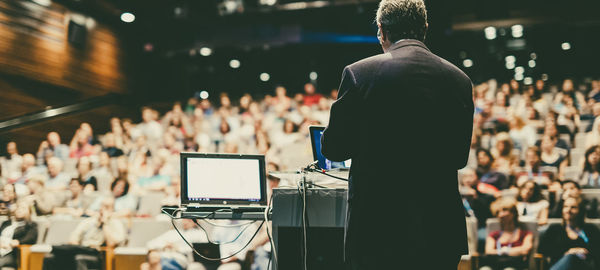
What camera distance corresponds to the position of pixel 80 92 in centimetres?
850

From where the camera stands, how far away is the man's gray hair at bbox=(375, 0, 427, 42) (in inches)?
55.3

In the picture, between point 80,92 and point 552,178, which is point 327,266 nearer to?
point 552,178

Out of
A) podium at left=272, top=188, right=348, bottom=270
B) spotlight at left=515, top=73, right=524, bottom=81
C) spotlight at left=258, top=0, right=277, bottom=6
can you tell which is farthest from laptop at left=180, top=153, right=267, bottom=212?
spotlight at left=515, top=73, right=524, bottom=81

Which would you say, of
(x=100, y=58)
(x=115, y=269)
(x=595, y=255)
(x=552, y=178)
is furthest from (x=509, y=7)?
(x=115, y=269)

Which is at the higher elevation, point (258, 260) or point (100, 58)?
point (100, 58)

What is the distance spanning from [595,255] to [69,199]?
4.82 m

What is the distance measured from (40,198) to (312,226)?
4.25m

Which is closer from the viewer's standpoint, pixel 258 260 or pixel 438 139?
pixel 438 139

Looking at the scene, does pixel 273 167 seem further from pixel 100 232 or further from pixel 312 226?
pixel 312 226

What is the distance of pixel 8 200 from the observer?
16.1 feet

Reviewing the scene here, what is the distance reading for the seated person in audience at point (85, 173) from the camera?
18.9 ft

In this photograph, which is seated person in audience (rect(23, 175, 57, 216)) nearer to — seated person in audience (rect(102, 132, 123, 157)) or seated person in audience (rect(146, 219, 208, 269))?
seated person in audience (rect(102, 132, 123, 157))

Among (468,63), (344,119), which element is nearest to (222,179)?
(344,119)

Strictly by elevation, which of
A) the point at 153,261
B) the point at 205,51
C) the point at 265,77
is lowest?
the point at 153,261
